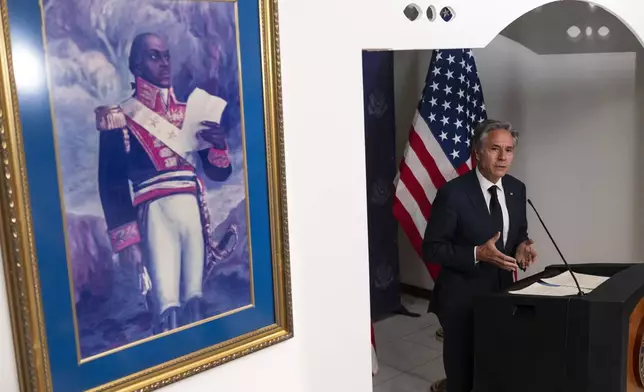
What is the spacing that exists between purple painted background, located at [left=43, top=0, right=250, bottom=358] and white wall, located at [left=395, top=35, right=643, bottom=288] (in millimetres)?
2970

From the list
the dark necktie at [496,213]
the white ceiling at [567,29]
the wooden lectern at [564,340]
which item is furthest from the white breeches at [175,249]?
the white ceiling at [567,29]

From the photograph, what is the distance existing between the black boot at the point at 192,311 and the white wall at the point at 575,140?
3076 mm

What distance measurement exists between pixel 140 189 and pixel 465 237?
1.59 metres

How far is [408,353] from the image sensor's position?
3961mm

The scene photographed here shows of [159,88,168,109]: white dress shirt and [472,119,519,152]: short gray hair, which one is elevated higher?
[159,88,168,109]: white dress shirt

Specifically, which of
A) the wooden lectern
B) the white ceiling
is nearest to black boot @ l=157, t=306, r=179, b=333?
the wooden lectern

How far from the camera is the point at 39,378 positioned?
1071mm

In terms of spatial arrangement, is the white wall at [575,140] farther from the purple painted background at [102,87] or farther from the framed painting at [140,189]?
the purple painted background at [102,87]

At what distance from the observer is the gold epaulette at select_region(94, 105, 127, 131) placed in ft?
3.70

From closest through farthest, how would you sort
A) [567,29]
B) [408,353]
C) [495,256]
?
[495,256] < [567,29] < [408,353]

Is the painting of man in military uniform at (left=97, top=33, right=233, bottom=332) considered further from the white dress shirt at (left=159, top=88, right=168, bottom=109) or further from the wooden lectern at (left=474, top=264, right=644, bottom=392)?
the wooden lectern at (left=474, top=264, right=644, bottom=392)

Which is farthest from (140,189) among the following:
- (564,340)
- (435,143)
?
(435,143)

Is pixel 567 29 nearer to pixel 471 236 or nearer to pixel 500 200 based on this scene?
pixel 500 200

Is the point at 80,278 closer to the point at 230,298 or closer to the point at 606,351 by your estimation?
the point at 230,298
